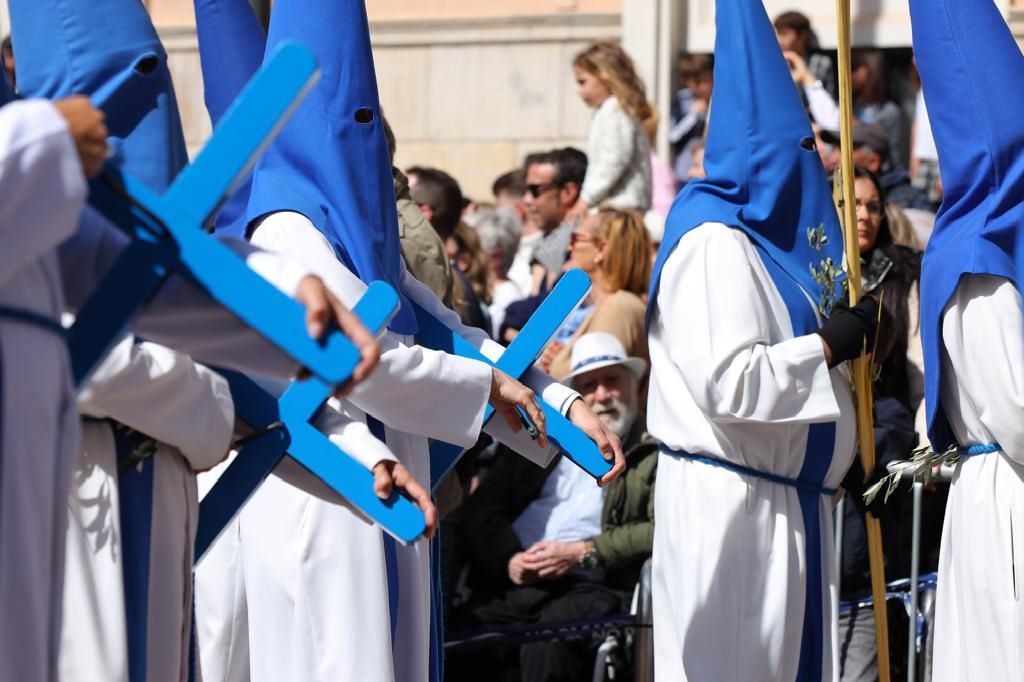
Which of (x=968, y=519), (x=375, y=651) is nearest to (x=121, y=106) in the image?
(x=375, y=651)

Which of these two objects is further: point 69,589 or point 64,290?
point 69,589

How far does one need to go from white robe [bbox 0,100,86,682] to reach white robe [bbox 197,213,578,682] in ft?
4.64

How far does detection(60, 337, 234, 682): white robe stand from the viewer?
13.3 feet

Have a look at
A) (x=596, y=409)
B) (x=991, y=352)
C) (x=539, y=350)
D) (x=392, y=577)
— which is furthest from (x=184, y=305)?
(x=596, y=409)

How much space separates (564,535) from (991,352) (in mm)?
2849

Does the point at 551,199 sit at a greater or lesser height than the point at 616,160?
lesser

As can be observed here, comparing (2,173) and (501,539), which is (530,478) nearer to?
(501,539)

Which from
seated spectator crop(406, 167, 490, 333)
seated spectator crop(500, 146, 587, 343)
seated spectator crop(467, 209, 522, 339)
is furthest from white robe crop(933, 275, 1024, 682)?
seated spectator crop(467, 209, 522, 339)

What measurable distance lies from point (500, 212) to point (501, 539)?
367 centimetres

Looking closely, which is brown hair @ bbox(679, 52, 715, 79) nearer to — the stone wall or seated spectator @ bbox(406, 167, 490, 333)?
the stone wall

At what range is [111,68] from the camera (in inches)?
163

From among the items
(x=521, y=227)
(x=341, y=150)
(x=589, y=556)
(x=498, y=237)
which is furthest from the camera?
(x=521, y=227)

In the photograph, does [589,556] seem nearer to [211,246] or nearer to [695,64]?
[211,246]

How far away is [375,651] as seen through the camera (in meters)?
4.95
